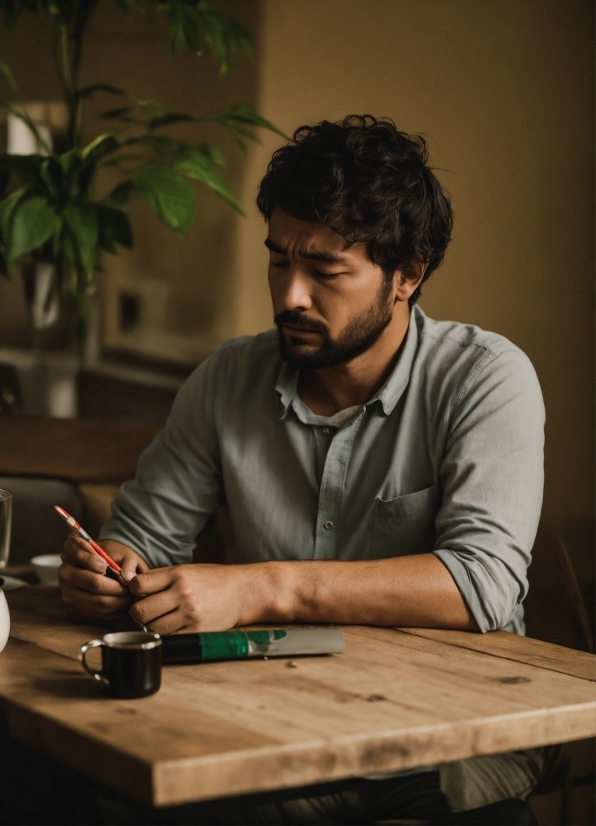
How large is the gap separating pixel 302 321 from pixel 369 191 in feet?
0.84

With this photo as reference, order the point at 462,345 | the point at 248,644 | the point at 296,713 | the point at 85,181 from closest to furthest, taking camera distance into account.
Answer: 1. the point at 296,713
2. the point at 248,644
3. the point at 462,345
4. the point at 85,181

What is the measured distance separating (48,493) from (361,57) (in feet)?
5.16

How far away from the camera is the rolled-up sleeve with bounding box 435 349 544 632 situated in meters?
1.45

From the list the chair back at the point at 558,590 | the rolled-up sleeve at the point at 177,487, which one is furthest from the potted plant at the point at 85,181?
the chair back at the point at 558,590

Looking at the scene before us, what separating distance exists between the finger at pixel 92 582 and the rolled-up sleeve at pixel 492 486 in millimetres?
466

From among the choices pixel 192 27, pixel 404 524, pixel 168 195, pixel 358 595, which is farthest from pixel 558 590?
pixel 192 27

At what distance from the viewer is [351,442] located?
67.7 inches

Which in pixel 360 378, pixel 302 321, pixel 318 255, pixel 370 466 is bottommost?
pixel 370 466

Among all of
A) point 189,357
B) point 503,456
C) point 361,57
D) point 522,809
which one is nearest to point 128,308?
point 189,357

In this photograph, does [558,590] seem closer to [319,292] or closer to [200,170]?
[319,292]

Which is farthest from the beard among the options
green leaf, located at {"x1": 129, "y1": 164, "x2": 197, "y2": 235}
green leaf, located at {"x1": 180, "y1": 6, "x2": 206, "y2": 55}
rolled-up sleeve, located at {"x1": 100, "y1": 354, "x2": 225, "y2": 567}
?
green leaf, located at {"x1": 180, "y1": 6, "x2": 206, "y2": 55}

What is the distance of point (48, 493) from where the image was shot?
2.39 metres

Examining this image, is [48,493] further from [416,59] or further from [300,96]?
[416,59]

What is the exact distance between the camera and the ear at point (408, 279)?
1.81 m
